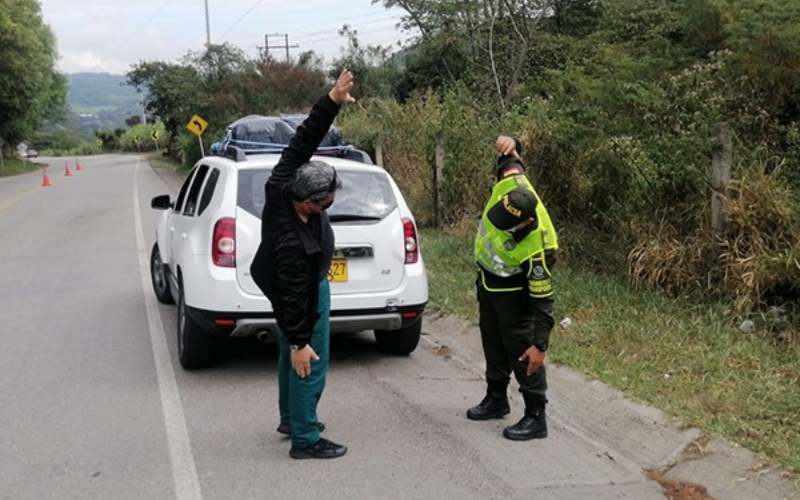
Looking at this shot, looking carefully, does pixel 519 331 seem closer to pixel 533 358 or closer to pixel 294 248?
pixel 533 358

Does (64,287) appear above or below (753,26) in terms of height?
below

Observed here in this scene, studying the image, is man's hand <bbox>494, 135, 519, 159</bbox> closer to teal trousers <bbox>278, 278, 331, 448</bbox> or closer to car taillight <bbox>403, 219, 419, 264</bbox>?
teal trousers <bbox>278, 278, 331, 448</bbox>

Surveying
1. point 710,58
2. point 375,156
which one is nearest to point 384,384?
point 710,58

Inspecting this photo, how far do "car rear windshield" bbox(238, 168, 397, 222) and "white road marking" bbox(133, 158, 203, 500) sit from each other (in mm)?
1436

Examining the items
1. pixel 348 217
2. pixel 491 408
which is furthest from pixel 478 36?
pixel 491 408

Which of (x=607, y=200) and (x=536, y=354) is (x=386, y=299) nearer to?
(x=536, y=354)

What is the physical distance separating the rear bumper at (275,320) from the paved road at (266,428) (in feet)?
1.34

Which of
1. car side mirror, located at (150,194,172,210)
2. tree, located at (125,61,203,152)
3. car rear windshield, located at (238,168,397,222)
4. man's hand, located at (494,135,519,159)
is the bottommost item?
car side mirror, located at (150,194,172,210)

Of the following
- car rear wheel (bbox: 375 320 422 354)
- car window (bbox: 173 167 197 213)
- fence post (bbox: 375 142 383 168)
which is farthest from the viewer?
fence post (bbox: 375 142 383 168)

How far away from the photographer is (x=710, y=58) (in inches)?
331

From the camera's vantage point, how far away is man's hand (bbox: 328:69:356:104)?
13.4 feet

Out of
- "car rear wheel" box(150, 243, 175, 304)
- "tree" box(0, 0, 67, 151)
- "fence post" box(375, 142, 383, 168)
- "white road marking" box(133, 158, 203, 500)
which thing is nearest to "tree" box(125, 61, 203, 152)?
"tree" box(0, 0, 67, 151)

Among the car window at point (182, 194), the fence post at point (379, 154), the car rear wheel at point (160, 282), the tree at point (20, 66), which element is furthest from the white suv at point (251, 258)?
the tree at point (20, 66)

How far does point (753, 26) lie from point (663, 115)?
3.64ft
